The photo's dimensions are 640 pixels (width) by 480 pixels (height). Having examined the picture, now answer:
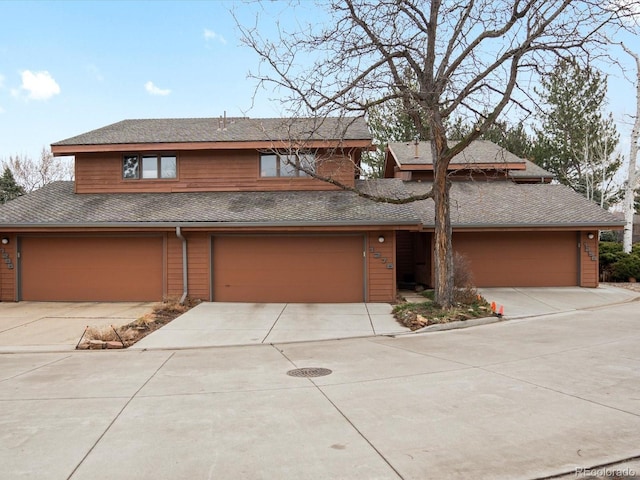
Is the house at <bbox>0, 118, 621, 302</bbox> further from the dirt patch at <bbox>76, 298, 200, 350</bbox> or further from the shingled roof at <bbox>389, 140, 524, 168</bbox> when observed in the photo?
the dirt patch at <bbox>76, 298, 200, 350</bbox>

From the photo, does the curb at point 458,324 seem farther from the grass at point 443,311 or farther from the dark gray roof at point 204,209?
the dark gray roof at point 204,209

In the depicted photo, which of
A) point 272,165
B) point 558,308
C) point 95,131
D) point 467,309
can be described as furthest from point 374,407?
point 95,131

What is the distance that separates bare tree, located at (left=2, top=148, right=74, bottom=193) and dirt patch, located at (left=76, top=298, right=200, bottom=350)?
30.4m

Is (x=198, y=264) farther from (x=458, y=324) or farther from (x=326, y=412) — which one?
(x=326, y=412)

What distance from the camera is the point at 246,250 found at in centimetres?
1359

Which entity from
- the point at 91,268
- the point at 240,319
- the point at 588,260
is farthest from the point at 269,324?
the point at 588,260

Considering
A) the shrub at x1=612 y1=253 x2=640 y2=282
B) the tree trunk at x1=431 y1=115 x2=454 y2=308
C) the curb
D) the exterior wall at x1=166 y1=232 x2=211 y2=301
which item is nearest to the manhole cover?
the curb

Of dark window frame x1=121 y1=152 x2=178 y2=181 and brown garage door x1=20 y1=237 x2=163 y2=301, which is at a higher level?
dark window frame x1=121 y1=152 x2=178 y2=181

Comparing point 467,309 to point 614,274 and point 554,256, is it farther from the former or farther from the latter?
point 614,274

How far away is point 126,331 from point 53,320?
291 centimetres

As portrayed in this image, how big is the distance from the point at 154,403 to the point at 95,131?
48.2ft

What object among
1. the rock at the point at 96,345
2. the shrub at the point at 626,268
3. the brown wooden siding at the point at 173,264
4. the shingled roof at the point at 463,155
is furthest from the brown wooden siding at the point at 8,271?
the shrub at the point at 626,268

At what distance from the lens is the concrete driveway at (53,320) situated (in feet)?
28.8

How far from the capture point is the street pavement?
12.0 ft
